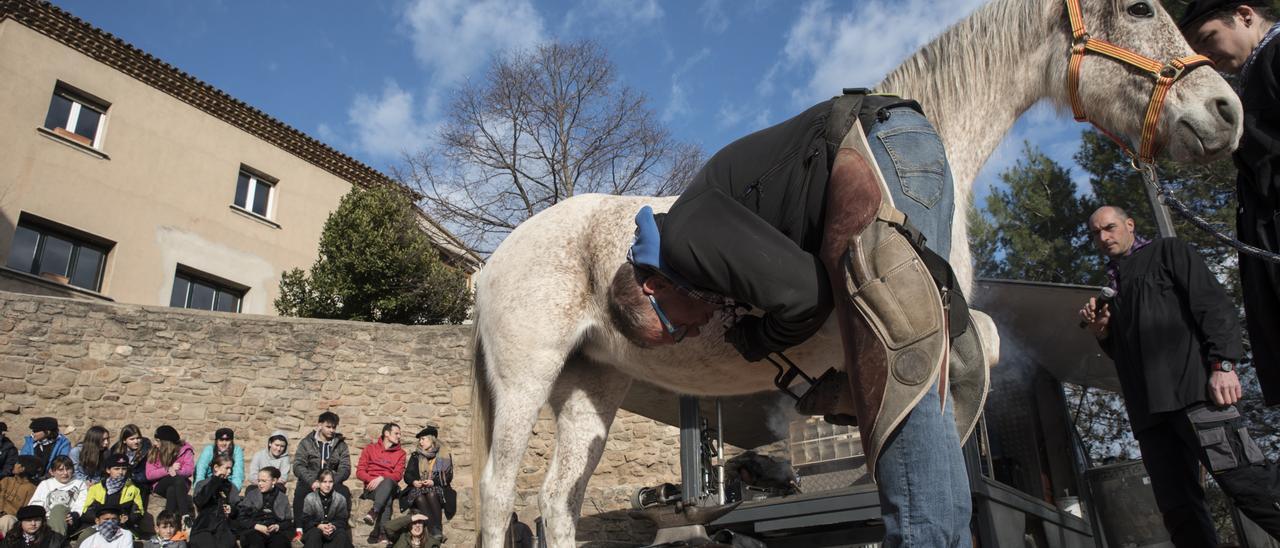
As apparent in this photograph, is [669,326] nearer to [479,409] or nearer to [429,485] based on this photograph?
[479,409]

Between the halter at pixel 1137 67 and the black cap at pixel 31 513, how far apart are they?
31.9ft

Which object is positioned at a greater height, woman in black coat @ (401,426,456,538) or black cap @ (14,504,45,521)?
woman in black coat @ (401,426,456,538)

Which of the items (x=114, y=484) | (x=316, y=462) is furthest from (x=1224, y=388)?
(x=114, y=484)

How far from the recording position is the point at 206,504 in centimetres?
883

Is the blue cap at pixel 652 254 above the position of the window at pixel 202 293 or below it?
below

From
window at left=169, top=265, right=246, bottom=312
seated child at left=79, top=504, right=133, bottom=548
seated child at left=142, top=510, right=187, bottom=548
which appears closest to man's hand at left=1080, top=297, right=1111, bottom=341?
seated child at left=142, top=510, right=187, bottom=548

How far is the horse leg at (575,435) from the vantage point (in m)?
2.97

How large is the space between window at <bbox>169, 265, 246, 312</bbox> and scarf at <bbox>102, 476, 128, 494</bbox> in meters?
13.5

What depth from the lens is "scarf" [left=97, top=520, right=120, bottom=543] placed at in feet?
27.3

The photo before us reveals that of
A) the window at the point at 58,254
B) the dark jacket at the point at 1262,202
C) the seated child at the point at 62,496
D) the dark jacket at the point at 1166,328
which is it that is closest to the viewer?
the dark jacket at the point at 1262,202

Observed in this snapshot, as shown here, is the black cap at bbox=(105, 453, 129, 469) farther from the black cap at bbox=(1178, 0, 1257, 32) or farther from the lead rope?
the black cap at bbox=(1178, 0, 1257, 32)

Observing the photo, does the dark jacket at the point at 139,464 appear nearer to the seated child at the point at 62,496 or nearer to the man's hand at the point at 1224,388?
the seated child at the point at 62,496

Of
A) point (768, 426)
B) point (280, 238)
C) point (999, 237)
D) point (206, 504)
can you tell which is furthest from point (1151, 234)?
point (280, 238)

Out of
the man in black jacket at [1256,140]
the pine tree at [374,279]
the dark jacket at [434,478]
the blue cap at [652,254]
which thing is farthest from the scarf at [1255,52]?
the pine tree at [374,279]
